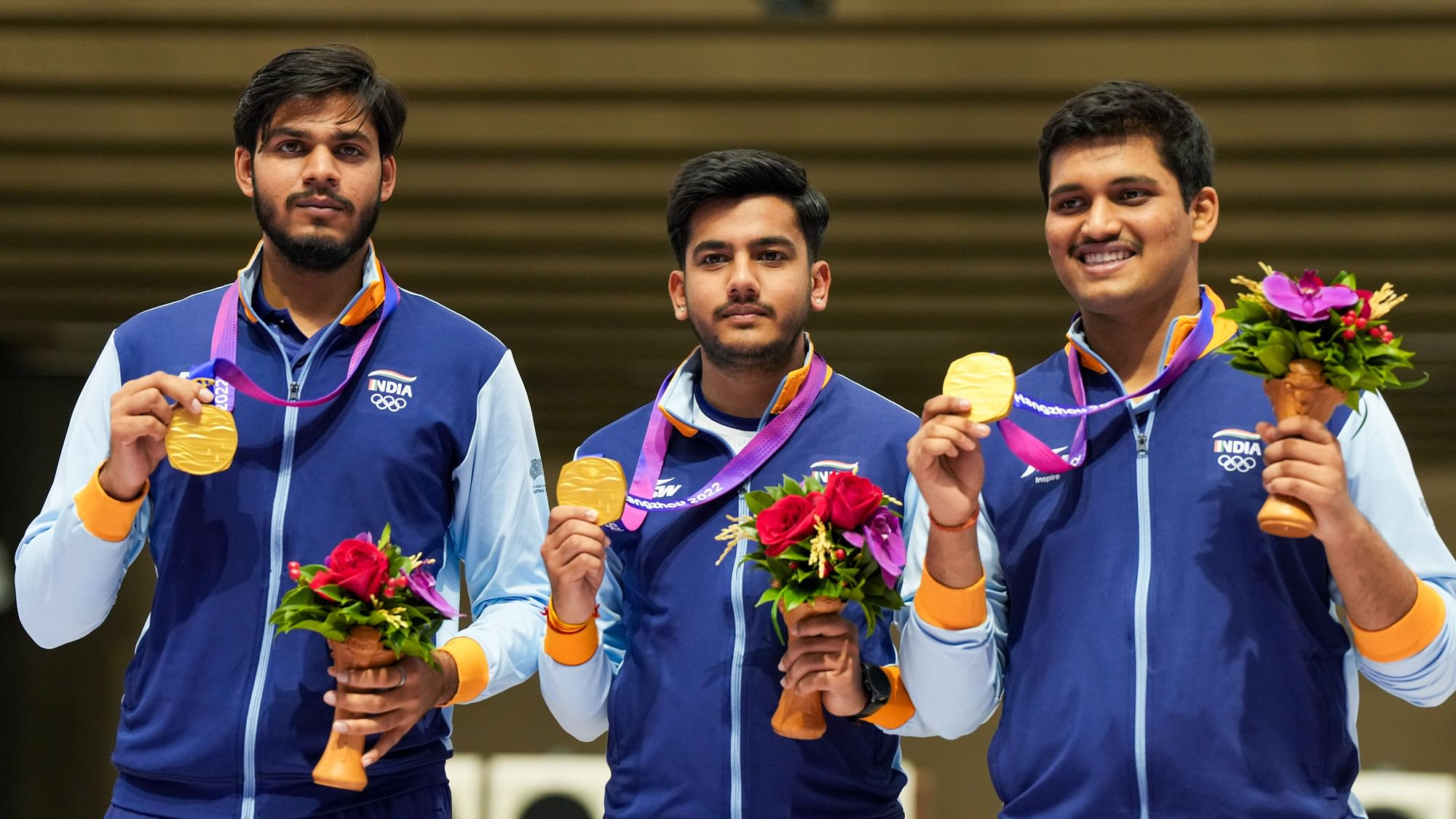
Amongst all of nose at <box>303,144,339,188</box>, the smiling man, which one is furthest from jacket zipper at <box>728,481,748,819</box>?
nose at <box>303,144,339,188</box>

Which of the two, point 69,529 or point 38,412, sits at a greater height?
point 38,412

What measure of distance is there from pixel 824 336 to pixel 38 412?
5.25 metres

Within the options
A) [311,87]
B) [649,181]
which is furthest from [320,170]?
[649,181]

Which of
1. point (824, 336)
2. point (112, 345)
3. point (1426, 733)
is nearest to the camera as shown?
point (112, 345)

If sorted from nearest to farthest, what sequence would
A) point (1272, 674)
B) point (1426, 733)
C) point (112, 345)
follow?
point (1272, 674)
point (112, 345)
point (1426, 733)

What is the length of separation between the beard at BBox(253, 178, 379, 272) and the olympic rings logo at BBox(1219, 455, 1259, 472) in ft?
5.91

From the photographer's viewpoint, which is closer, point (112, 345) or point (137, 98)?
point (112, 345)

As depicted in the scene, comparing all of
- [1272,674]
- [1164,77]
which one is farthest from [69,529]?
[1164,77]

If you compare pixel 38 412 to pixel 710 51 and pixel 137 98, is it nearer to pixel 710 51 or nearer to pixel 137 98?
pixel 137 98

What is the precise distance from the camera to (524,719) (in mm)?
11266

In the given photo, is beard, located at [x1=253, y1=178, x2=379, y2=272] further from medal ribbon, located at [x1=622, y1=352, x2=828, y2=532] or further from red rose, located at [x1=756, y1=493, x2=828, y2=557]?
red rose, located at [x1=756, y1=493, x2=828, y2=557]

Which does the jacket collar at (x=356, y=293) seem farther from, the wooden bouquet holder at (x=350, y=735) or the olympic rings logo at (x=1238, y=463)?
the olympic rings logo at (x=1238, y=463)

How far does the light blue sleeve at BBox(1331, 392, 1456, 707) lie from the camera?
2.58 metres

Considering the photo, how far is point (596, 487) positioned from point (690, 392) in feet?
1.38
